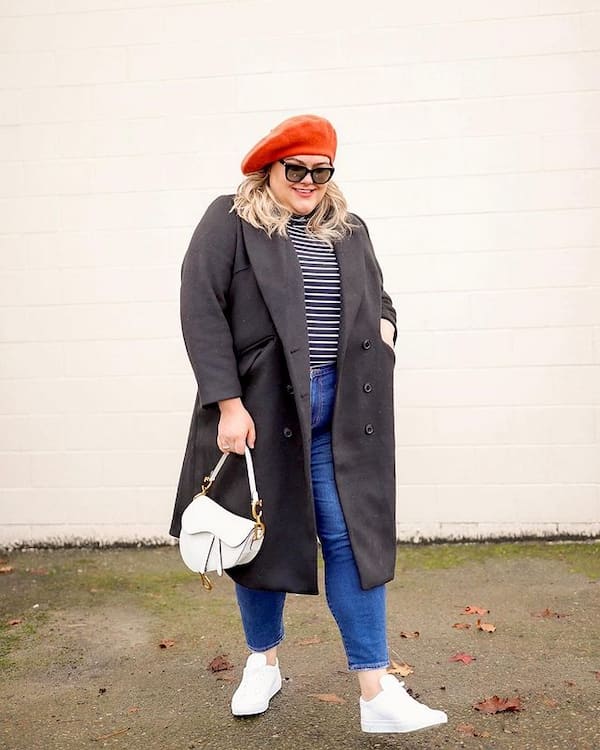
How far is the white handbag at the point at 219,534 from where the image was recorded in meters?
2.92

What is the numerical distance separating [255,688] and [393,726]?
54 cm

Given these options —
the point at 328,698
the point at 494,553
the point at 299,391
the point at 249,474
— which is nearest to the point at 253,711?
the point at 328,698

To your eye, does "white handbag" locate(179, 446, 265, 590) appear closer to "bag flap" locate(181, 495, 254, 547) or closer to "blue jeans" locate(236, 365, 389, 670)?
"bag flap" locate(181, 495, 254, 547)

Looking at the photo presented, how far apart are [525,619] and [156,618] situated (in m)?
1.51

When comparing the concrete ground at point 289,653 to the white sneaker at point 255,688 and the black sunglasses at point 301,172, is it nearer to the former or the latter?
the white sneaker at point 255,688

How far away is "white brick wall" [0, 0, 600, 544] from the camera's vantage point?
4.98m

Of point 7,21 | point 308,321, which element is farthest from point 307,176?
point 7,21

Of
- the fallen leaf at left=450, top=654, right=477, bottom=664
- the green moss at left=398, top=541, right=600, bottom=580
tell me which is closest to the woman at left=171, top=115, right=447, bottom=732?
the fallen leaf at left=450, top=654, right=477, bottom=664

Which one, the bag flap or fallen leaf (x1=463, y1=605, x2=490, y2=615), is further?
fallen leaf (x1=463, y1=605, x2=490, y2=615)

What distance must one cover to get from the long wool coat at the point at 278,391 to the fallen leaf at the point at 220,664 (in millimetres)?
698


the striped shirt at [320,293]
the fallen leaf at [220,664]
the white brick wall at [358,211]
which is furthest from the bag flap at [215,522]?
the white brick wall at [358,211]

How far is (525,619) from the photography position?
4.12 metres

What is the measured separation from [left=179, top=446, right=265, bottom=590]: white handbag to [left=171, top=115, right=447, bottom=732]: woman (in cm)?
7

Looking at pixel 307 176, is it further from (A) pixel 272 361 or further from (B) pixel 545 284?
(B) pixel 545 284
